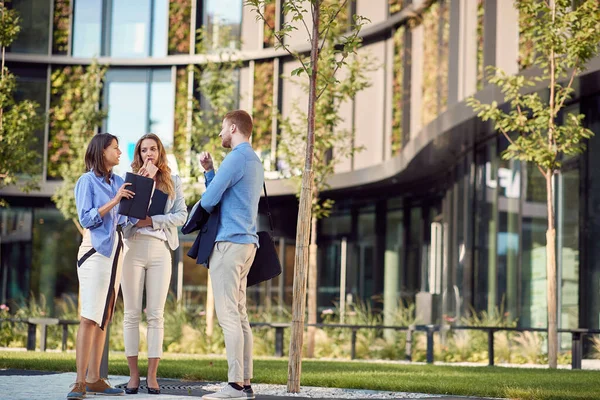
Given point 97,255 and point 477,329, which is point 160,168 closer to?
point 97,255

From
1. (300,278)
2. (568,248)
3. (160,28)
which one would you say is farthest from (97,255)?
(160,28)

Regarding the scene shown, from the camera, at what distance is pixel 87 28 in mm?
26672

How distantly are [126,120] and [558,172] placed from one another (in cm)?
1358

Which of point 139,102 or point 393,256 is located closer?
point 393,256

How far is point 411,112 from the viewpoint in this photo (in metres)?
20.8

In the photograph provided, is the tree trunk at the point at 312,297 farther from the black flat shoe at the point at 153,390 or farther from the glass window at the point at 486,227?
the black flat shoe at the point at 153,390

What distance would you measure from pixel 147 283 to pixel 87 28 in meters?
20.5

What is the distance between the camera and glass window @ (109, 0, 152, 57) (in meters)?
26.6

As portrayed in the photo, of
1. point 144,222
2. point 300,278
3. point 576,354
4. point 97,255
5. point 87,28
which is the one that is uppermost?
point 87,28

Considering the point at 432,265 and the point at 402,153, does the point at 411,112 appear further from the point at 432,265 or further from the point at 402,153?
the point at 432,265

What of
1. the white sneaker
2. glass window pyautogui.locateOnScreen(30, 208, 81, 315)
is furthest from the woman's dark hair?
glass window pyautogui.locateOnScreen(30, 208, 81, 315)

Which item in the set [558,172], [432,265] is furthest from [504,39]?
[432,265]

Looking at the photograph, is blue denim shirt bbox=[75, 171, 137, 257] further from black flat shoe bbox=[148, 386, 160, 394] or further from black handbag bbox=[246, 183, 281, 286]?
black flat shoe bbox=[148, 386, 160, 394]

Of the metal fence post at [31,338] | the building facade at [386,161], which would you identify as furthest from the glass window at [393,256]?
the metal fence post at [31,338]
